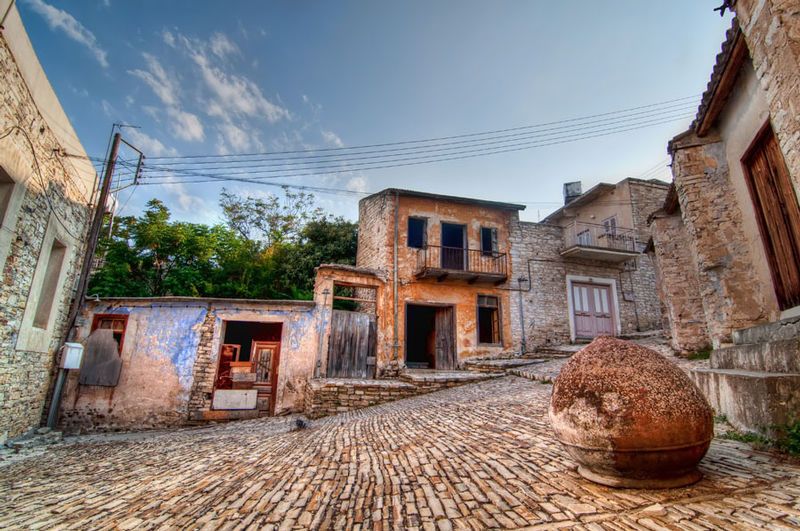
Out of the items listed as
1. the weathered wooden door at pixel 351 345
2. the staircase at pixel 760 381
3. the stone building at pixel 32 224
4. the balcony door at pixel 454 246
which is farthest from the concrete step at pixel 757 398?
the stone building at pixel 32 224

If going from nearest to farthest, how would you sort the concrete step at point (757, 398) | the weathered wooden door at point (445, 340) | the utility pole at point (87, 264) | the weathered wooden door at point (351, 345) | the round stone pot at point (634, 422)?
the round stone pot at point (634, 422) → the concrete step at point (757, 398) → the utility pole at point (87, 264) → the weathered wooden door at point (351, 345) → the weathered wooden door at point (445, 340)

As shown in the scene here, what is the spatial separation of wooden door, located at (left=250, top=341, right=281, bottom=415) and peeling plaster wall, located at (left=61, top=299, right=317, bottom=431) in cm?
24

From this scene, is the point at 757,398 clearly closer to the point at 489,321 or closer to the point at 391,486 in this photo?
the point at 391,486

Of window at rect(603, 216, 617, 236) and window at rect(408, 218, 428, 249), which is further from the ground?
window at rect(603, 216, 617, 236)

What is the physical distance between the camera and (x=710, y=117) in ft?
19.2

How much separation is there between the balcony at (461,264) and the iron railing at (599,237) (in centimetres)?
310

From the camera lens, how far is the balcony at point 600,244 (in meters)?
14.3

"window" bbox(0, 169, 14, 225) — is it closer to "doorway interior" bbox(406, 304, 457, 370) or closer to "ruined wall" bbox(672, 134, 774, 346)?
"doorway interior" bbox(406, 304, 457, 370)

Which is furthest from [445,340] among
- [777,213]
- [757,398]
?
[757,398]

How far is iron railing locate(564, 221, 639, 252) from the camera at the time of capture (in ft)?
48.3

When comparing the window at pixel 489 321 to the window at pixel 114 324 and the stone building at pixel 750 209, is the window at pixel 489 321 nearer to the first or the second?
the stone building at pixel 750 209

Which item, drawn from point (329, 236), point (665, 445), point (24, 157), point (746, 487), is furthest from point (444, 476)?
point (329, 236)

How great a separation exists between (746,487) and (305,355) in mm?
9696

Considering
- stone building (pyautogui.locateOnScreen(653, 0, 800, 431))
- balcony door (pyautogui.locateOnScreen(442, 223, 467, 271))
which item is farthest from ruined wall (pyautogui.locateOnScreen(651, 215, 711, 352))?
balcony door (pyautogui.locateOnScreen(442, 223, 467, 271))
